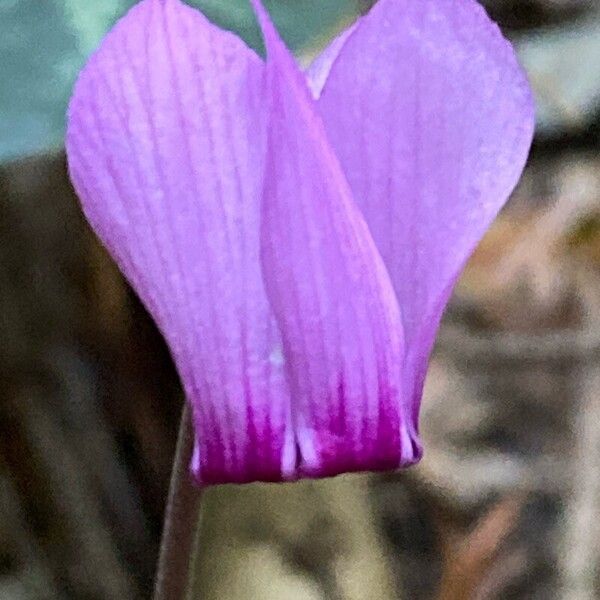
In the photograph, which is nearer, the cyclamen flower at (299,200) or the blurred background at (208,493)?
the cyclamen flower at (299,200)

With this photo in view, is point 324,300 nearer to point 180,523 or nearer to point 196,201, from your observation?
point 196,201

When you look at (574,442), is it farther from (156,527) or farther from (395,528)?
(156,527)

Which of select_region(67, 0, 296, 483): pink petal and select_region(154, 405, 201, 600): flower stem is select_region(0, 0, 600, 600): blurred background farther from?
select_region(67, 0, 296, 483): pink petal

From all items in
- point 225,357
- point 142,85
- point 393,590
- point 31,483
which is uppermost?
point 142,85

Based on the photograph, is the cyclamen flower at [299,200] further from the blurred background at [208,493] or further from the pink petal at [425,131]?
the blurred background at [208,493]

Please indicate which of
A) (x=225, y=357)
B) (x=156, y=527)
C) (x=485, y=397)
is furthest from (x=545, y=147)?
(x=225, y=357)

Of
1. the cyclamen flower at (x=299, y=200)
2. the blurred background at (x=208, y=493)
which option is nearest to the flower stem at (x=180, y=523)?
the cyclamen flower at (x=299, y=200)

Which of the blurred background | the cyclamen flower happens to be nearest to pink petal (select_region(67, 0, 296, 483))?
the cyclamen flower
